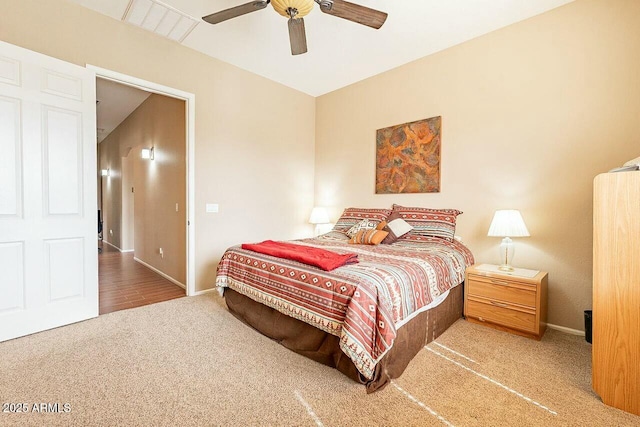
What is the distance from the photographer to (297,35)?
227 centimetres

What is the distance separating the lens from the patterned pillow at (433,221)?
3025 mm

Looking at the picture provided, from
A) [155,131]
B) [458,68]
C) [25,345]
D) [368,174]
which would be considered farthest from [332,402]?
[155,131]

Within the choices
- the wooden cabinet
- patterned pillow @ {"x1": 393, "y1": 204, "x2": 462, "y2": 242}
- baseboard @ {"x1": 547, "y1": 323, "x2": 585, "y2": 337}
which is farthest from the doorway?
baseboard @ {"x1": 547, "y1": 323, "x2": 585, "y2": 337}

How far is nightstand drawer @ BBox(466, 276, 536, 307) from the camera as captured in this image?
235 centimetres

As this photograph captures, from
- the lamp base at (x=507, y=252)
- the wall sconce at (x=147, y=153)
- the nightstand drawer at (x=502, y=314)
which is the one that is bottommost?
the nightstand drawer at (x=502, y=314)

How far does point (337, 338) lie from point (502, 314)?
1604 millimetres

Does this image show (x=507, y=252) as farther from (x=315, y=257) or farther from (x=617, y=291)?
(x=315, y=257)

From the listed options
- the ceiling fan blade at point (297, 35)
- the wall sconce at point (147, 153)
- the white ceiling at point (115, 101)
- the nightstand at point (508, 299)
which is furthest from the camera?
the wall sconce at point (147, 153)

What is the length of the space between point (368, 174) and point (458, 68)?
1.63m

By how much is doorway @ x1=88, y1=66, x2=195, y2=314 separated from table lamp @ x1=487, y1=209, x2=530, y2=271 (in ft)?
10.6

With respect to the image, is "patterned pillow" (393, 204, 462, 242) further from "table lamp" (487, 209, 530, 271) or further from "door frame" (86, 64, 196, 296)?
"door frame" (86, 64, 196, 296)

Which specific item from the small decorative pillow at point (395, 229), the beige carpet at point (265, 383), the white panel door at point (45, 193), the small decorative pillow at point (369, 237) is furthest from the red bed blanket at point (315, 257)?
the white panel door at point (45, 193)

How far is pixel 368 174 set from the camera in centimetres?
411

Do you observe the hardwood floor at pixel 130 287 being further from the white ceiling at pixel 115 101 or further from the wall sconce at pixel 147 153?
the white ceiling at pixel 115 101
